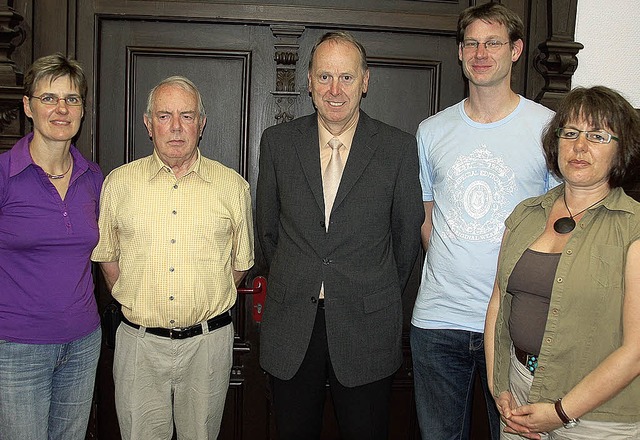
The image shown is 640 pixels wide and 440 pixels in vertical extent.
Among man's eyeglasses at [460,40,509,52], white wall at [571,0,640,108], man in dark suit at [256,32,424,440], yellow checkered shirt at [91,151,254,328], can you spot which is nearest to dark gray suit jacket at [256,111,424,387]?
man in dark suit at [256,32,424,440]

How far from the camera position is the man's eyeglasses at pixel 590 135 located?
1619mm

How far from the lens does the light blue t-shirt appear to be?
204 centimetres

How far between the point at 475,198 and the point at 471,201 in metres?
0.02

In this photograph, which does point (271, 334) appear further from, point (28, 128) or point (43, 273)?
point (28, 128)

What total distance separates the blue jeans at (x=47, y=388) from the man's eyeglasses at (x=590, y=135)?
1683 millimetres

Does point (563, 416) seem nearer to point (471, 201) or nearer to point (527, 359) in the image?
point (527, 359)

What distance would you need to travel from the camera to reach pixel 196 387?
222 cm

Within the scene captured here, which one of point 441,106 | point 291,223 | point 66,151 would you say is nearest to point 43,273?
point 66,151

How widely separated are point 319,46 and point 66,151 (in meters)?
0.96

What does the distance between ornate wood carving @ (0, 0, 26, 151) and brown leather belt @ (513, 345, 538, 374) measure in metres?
2.01

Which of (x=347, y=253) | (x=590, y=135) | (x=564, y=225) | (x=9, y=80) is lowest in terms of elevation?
(x=347, y=253)

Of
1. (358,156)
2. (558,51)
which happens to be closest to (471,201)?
(358,156)

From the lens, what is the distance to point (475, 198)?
205cm

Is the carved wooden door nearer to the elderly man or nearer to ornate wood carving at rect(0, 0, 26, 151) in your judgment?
ornate wood carving at rect(0, 0, 26, 151)
